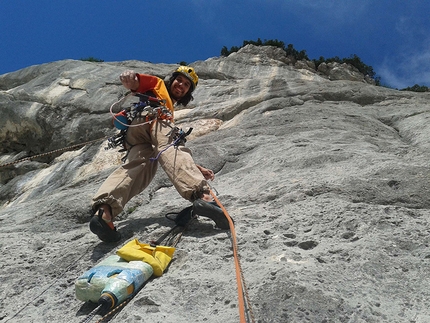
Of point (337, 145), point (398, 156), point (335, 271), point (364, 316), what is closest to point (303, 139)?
point (337, 145)

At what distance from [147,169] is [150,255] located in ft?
4.17

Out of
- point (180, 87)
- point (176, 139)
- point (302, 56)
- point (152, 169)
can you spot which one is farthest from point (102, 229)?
point (302, 56)

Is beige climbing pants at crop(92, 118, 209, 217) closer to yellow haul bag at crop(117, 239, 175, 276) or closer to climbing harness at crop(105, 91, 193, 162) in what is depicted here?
climbing harness at crop(105, 91, 193, 162)

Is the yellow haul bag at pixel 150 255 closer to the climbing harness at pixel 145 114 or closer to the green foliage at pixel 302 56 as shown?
the climbing harness at pixel 145 114

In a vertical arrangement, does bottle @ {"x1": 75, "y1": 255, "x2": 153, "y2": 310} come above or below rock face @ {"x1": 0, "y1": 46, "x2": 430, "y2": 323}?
below

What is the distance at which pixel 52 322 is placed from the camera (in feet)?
7.72

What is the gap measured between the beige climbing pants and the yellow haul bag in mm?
581

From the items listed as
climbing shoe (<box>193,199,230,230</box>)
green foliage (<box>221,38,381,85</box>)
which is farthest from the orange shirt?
green foliage (<box>221,38,381,85</box>)

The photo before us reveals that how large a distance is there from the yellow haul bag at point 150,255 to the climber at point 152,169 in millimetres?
461

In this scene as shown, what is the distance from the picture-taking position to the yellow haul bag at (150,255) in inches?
101

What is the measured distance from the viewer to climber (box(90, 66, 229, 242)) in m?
3.16

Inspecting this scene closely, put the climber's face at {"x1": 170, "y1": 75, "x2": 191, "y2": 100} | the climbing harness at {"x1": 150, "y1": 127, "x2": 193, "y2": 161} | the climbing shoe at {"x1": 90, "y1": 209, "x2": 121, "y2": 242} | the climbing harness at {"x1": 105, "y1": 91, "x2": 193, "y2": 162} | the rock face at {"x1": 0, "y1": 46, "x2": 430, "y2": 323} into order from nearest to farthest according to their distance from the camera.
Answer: the rock face at {"x1": 0, "y1": 46, "x2": 430, "y2": 323} < the climbing shoe at {"x1": 90, "y1": 209, "x2": 121, "y2": 242} < the climbing harness at {"x1": 150, "y1": 127, "x2": 193, "y2": 161} < the climbing harness at {"x1": 105, "y1": 91, "x2": 193, "y2": 162} < the climber's face at {"x1": 170, "y1": 75, "x2": 191, "y2": 100}

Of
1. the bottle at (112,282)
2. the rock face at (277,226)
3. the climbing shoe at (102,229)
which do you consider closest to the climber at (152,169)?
the climbing shoe at (102,229)

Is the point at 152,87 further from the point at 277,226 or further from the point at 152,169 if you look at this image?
the point at 277,226
